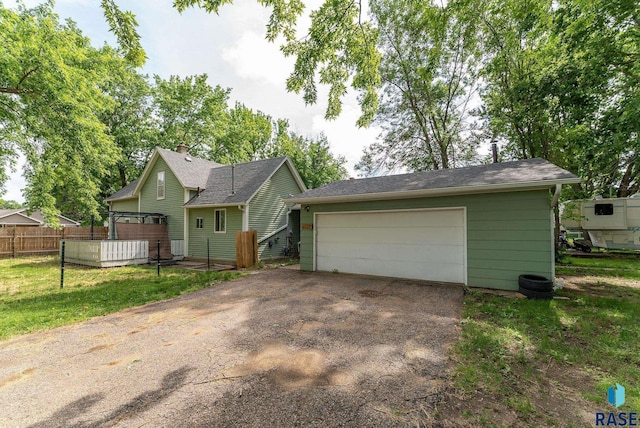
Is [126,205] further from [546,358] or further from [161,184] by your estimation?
→ [546,358]

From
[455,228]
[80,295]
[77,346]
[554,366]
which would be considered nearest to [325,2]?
[455,228]

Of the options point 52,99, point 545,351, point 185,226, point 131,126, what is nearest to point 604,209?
point 545,351

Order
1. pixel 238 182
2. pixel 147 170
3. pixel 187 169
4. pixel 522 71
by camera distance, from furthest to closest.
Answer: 1. pixel 147 170
2. pixel 187 169
3. pixel 238 182
4. pixel 522 71

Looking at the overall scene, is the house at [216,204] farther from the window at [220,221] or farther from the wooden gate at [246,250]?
the wooden gate at [246,250]

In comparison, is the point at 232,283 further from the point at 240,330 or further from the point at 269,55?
the point at 269,55

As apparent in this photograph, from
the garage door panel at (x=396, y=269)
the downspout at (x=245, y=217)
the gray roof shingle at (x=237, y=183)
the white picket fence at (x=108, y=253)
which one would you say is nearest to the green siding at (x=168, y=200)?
the gray roof shingle at (x=237, y=183)

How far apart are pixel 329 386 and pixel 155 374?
2.01 meters

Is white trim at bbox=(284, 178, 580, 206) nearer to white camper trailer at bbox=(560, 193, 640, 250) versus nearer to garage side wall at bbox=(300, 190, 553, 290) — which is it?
garage side wall at bbox=(300, 190, 553, 290)

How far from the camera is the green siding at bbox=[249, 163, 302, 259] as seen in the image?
12523 mm

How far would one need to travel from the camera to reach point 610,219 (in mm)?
12703

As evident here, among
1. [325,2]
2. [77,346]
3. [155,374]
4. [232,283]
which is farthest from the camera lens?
[232,283]

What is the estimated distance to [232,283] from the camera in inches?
308

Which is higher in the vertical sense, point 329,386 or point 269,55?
point 269,55

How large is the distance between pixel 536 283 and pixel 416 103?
13995 millimetres
